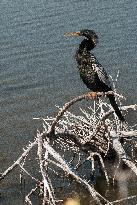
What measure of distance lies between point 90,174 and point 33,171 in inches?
50.4

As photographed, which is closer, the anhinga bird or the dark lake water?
the anhinga bird

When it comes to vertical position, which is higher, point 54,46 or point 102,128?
point 54,46

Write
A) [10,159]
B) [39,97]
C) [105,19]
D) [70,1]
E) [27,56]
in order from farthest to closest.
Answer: [70,1], [105,19], [27,56], [39,97], [10,159]

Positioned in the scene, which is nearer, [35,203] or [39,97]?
[35,203]

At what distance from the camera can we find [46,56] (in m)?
17.5

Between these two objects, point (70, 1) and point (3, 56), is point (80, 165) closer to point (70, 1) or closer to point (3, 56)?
point (3, 56)

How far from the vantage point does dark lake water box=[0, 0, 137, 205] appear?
43.7 ft

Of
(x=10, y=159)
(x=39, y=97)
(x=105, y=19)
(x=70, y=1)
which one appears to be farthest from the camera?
(x=70, y=1)

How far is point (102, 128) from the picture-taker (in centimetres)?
959

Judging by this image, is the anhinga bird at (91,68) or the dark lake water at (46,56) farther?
the dark lake water at (46,56)

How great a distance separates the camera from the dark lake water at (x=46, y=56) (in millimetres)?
13320

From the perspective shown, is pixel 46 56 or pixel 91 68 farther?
pixel 46 56

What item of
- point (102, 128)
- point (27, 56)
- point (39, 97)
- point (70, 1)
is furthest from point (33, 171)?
point (70, 1)

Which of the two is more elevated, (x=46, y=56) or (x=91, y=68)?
(x=46, y=56)
